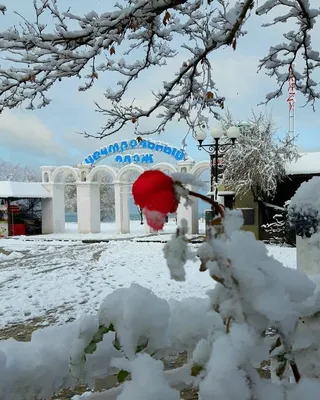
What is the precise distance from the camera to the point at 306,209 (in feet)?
3.39

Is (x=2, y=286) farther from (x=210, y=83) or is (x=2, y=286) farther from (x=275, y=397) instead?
(x=275, y=397)

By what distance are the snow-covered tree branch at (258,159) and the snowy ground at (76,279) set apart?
2.49 metres

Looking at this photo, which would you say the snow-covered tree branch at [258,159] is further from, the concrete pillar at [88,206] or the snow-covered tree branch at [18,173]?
the snow-covered tree branch at [18,173]

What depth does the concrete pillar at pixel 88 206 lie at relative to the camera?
1725 centimetres

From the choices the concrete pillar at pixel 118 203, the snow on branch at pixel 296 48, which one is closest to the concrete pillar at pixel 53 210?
the concrete pillar at pixel 118 203

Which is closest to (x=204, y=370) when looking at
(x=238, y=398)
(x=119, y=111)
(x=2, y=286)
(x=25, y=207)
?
(x=238, y=398)

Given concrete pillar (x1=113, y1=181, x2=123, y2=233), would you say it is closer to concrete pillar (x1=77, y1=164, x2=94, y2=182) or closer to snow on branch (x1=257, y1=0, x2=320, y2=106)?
concrete pillar (x1=77, y1=164, x2=94, y2=182)

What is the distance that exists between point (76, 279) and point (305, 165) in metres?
8.80

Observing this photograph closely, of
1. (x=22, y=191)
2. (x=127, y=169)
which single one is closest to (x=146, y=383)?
(x=127, y=169)

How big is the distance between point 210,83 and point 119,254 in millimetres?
6631

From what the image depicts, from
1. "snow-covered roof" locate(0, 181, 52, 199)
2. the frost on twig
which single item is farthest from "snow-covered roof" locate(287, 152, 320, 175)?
"snow-covered roof" locate(0, 181, 52, 199)

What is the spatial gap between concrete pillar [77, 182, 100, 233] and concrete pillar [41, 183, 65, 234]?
179 cm

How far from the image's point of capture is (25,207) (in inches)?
730

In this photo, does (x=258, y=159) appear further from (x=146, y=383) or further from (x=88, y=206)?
(x=146, y=383)
